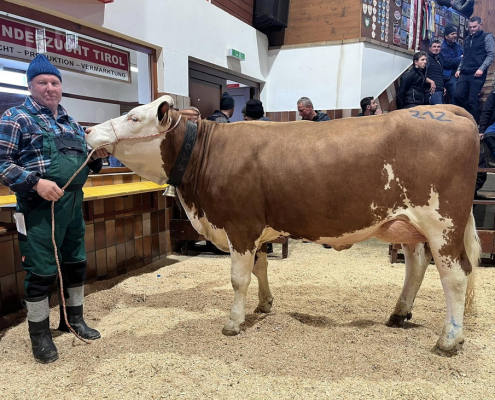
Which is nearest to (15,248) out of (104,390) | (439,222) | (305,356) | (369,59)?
(104,390)

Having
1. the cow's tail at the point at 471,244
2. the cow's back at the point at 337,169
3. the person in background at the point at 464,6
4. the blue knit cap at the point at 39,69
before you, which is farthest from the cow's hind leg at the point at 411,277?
the person in background at the point at 464,6

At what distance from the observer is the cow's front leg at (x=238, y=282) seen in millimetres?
2469

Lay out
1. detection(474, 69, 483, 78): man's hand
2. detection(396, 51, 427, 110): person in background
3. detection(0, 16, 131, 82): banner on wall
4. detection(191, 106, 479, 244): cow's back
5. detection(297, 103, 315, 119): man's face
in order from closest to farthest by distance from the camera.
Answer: detection(191, 106, 479, 244): cow's back, detection(0, 16, 131, 82): banner on wall, detection(297, 103, 315, 119): man's face, detection(396, 51, 427, 110): person in background, detection(474, 69, 483, 78): man's hand

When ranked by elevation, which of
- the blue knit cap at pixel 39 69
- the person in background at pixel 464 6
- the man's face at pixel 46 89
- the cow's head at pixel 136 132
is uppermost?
the person in background at pixel 464 6

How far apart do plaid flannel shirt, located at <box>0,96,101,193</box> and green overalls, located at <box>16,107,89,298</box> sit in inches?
1.3

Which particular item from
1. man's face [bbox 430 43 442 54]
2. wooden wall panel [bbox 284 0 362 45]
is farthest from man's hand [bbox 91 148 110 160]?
man's face [bbox 430 43 442 54]

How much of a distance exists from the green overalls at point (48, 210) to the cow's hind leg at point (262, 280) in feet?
4.31

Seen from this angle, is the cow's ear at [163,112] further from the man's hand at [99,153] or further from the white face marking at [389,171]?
the white face marking at [389,171]

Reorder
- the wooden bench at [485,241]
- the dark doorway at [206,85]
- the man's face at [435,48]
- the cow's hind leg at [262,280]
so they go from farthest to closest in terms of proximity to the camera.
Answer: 1. the man's face at [435,48]
2. the dark doorway at [206,85]
3. the wooden bench at [485,241]
4. the cow's hind leg at [262,280]

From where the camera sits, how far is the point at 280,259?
4.68 meters

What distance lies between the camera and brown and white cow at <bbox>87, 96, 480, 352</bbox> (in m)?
2.13

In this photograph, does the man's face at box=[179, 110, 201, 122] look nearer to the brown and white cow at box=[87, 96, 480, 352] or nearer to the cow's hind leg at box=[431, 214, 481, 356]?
the brown and white cow at box=[87, 96, 480, 352]

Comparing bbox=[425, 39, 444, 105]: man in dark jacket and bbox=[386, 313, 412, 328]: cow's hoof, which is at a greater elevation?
bbox=[425, 39, 444, 105]: man in dark jacket

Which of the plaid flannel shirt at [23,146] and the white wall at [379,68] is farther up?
the white wall at [379,68]
